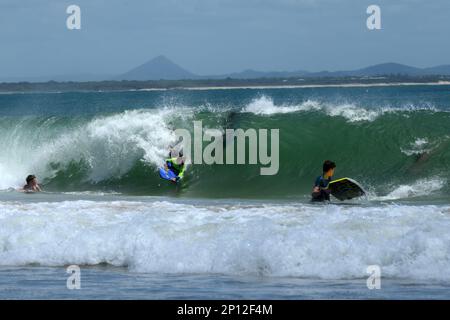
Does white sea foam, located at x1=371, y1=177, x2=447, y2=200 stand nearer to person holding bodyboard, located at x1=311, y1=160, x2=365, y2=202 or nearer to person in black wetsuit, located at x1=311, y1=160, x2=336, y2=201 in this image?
person holding bodyboard, located at x1=311, y1=160, x2=365, y2=202

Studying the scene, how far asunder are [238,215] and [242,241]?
6.71ft

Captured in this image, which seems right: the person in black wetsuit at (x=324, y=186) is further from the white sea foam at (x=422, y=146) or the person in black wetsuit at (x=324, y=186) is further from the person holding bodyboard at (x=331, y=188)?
the white sea foam at (x=422, y=146)

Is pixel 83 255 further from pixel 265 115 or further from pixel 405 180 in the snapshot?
pixel 265 115

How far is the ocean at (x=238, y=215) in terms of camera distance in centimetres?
1200

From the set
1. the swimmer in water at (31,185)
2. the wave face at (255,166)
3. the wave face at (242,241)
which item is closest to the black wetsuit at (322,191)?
the wave face at (242,241)

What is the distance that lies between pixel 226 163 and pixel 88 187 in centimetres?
345

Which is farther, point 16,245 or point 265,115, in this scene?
point 265,115

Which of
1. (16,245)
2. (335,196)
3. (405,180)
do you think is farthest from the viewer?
(405,180)

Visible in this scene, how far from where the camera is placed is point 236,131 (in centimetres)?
2605

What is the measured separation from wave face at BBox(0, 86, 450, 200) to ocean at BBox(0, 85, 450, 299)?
54mm

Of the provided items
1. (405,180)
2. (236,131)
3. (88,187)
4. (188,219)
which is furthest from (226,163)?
(188,219)

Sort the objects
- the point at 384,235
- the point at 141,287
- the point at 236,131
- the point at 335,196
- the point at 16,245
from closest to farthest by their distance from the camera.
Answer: the point at 141,287 → the point at 384,235 → the point at 16,245 → the point at 335,196 → the point at 236,131

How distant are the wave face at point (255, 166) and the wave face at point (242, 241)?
5.73m

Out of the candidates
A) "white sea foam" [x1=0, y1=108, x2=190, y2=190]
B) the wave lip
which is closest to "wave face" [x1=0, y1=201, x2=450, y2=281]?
"white sea foam" [x1=0, y1=108, x2=190, y2=190]
